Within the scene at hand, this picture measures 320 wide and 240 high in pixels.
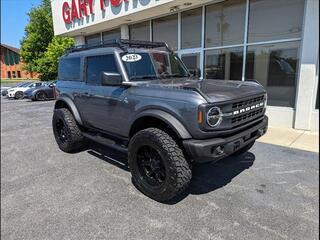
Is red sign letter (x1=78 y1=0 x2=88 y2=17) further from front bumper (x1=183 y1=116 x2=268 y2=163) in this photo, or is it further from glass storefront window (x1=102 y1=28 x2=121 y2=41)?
front bumper (x1=183 y1=116 x2=268 y2=163)

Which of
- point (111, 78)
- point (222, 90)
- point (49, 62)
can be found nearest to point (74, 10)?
point (49, 62)

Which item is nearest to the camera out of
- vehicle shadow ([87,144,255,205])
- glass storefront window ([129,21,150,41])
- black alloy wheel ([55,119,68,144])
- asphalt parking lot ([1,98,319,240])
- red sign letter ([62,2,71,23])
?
asphalt parking lot ([1,98,319,240])

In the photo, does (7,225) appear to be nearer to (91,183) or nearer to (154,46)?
(91,183)

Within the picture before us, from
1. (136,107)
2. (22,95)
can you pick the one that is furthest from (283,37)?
(22,95)

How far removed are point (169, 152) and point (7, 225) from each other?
1865 millimetres

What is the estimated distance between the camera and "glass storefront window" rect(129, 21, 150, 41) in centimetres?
1053

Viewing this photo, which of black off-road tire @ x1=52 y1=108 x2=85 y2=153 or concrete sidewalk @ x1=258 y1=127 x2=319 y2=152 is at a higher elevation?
black off-road tire @ x1=52 y1=108 x2=85 y2=153

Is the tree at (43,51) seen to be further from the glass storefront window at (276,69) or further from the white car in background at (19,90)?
the white car in background at (19,90)

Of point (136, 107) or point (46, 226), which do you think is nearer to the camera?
point (46, 226)

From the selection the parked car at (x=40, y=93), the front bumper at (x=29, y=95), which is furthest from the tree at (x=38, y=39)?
the front bumper at (x=29, y=95)

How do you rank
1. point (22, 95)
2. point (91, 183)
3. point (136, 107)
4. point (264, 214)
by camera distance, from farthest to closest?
1. point (22, 95)
2. point (91, 183)
3. point (136, 107)
4. point (264, 214)

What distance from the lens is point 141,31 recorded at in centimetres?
1086

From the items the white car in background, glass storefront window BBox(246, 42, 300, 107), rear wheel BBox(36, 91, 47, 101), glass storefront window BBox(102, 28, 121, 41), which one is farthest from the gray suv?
the white car in background

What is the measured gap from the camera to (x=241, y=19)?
763 cm
